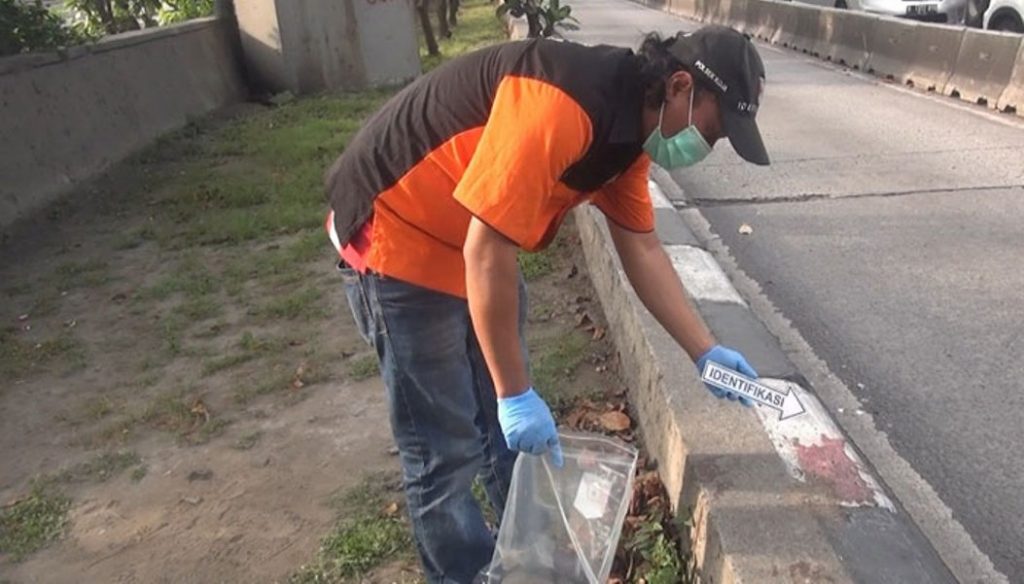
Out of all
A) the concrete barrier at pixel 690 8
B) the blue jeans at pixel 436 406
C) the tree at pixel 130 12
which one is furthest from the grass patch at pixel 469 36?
the blue jeans at pixel 436 406

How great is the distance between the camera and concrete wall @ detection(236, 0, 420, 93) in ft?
35.7

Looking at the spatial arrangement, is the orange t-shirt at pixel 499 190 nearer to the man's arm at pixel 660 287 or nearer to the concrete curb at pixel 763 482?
the man's arm at pixel 660 287

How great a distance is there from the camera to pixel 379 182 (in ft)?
7.18

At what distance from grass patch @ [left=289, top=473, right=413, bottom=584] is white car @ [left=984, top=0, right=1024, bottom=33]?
33.7 feet

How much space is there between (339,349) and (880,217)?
3.33 meters

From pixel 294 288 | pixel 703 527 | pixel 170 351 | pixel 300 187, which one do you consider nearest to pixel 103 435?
pixel 170 351

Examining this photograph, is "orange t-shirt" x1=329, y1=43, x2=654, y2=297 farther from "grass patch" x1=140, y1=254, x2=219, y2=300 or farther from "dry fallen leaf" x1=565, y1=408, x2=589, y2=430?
"grass patch" x1=140, y1=254, x2=219, y2=300

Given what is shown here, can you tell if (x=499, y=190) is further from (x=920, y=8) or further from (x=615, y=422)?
(x=920, y=8)

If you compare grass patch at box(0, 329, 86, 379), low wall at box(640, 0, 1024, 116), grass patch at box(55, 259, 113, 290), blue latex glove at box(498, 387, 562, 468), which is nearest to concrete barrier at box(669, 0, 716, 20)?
low wall at box(640, 0, 1024, 116)

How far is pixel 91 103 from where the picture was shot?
24.7ft

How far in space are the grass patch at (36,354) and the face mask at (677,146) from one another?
10.8ft

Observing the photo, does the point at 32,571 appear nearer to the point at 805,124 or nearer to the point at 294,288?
the point at 294,288

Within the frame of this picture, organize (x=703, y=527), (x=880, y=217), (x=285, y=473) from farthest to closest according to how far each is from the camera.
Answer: (x=880, y=217) < (x=285, y=473) < (x=703, y=527)

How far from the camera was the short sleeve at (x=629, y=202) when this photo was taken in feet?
8.14
